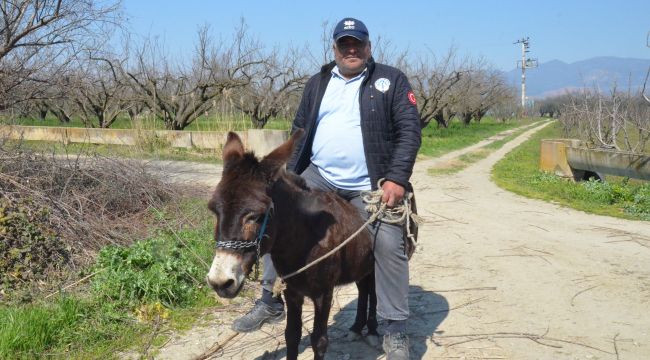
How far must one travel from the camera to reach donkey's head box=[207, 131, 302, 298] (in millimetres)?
2293

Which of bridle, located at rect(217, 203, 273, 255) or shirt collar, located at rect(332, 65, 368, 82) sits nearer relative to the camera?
bridle, located at rect(217, 203, 273, 255)

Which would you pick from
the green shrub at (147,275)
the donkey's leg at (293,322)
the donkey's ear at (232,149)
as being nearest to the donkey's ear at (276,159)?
the donkey's ear at (232,149)

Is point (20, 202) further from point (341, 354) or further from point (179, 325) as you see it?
point (341, 354)

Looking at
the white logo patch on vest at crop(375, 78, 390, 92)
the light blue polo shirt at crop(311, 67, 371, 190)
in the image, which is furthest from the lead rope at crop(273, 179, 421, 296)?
the white logo patch on vest at crop(375, 78, 390, 92)

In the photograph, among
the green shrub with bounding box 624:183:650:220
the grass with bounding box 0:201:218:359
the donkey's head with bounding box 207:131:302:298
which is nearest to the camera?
the donkey's head with bounding box 207:131:302:298

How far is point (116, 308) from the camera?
4.30 m

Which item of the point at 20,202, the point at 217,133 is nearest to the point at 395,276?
the point at 20,202

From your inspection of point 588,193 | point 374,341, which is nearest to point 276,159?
point 374,341

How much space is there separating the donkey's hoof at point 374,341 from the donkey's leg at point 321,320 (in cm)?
81

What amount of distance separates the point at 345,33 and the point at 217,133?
12873 mm

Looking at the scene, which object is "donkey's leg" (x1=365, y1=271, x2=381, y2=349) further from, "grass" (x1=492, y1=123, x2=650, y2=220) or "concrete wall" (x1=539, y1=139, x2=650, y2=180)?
"concrete wall" (x1=539, y1=139, x2=650, y2=180)

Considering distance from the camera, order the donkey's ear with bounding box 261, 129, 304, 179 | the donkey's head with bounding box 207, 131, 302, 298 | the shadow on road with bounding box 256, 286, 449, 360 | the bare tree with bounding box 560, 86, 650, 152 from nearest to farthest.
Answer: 1. the donkey's head with bounding box 207, 131, 302, 298
2. the donkey's ear with bounding box 261, 129, 304, 179
3. the shadow on road with bounding box 256, 286, 449, 360
4. the bare tree with bounding box 560, 86, 650, 152

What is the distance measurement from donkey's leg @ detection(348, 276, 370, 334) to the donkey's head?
161 cm

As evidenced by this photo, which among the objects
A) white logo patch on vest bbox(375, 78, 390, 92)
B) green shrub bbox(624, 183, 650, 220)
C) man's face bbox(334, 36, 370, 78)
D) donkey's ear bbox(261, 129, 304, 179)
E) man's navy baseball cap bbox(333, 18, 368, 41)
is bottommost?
green shrub bbox(624, 183, 650, 220)
